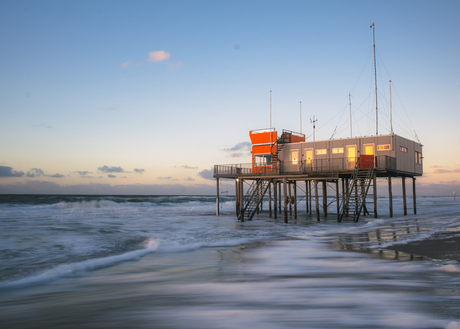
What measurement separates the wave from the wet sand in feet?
37.1

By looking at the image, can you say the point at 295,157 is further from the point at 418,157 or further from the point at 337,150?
the point at 418,157

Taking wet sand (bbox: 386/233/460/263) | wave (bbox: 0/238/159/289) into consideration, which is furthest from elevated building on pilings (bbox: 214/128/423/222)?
wave (bbox: 0/238/159/289)

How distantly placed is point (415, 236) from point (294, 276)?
10850 millimetres

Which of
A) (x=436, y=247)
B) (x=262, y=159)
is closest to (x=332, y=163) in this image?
(x=262, y=159)

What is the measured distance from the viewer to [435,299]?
793 cm

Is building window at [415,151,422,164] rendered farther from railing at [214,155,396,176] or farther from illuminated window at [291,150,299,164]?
illuminated window at [291,150,299,164]

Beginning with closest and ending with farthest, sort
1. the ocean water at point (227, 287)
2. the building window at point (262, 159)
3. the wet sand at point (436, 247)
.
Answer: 1. the ocean water at point (227, 287)
2. the wet sand at point (436, 247)
3. the building window at point (262, 159)

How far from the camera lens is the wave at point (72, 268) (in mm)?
10688

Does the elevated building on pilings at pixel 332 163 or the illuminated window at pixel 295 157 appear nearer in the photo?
the elevated building on pilings at pixel 332 163

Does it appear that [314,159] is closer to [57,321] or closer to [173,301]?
[173,301]

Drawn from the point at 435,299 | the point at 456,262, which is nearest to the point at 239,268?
the point at 435,299

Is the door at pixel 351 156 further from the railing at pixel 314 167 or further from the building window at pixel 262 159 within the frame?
the building window at pixel 262 159

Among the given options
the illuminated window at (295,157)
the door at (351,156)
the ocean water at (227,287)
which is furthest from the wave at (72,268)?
the illuminated window at (295,157)

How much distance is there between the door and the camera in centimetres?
2948
